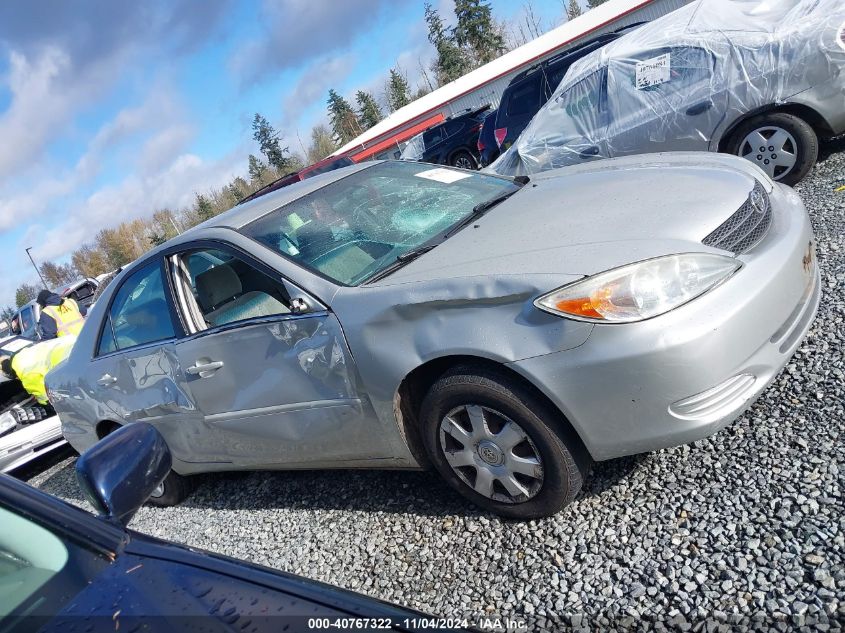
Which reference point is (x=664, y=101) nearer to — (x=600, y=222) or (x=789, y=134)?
(x=789, y=134)

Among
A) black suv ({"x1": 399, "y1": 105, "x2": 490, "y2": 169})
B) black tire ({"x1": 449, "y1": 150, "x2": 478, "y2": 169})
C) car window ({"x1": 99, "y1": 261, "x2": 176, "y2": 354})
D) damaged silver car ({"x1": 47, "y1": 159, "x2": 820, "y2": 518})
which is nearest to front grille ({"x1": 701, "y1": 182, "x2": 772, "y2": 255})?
damaged silver car ({"x1": 47, "y1": 159, "x2": 820, "y2": 518})

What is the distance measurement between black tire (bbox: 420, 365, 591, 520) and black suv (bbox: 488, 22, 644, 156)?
278 inches

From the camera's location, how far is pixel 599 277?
2080mm

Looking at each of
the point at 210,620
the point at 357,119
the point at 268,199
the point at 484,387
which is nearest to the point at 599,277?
the point at 484,387

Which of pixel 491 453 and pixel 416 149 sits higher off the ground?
pixel 416 149

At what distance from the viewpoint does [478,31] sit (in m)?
57.6

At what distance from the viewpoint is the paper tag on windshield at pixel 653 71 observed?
5.52 m

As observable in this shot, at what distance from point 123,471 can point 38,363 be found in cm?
578

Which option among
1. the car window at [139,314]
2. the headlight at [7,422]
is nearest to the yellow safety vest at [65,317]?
the headlight at [7,422]

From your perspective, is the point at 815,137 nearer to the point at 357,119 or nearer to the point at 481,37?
the point at 481,37

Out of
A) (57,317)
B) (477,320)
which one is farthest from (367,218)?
(57,317)

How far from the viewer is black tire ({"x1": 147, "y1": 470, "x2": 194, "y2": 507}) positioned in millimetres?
4125

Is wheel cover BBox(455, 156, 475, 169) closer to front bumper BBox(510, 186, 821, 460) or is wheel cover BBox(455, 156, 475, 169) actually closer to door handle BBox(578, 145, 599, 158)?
door handle BBox(578, 145, 599, 158)

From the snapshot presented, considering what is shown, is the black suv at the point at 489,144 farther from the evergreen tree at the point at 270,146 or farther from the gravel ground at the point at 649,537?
the evergreen tree at the point at 270,146
